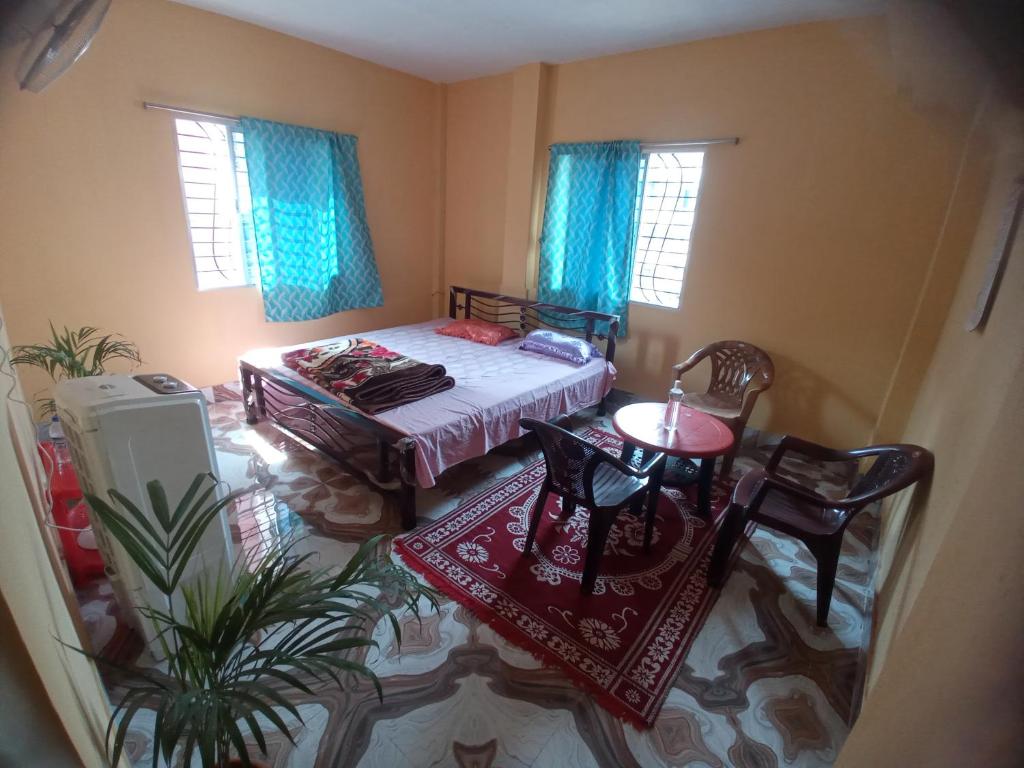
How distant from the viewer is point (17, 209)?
2568 mm

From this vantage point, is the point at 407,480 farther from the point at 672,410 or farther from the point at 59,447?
the point at 59,447

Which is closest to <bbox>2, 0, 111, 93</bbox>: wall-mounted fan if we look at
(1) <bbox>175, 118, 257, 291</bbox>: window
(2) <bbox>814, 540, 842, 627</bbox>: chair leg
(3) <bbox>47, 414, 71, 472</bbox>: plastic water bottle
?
(3) <bbox>47, 414, 71, 472</bbox>: plastic water bottle

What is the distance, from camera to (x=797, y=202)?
2.92m

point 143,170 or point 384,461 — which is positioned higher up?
point 143,170

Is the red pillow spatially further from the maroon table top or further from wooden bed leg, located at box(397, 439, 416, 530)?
wooden bed leg, located at box(397, 439, 416, 530)

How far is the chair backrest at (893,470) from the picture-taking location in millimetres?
1590

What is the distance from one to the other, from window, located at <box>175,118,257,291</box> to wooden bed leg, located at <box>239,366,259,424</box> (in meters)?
0.83

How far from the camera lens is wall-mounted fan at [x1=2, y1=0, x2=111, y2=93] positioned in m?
0.37

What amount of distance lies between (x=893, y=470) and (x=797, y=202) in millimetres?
1912

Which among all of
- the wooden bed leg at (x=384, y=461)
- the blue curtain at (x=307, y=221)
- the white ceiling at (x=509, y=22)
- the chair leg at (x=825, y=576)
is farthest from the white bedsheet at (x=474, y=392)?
the white ceiling at (x=509, y=22)

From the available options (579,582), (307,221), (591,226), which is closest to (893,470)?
(579,582)

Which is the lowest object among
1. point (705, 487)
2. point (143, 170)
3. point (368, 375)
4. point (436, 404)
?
point (705, 487)

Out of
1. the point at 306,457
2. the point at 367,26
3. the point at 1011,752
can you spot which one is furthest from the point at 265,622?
the point at 367,26

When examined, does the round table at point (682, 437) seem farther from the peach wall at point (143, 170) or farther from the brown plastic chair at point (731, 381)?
the peach wall at point (143, 170)
